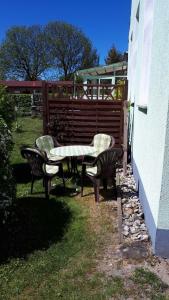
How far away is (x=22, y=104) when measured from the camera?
1013 inches

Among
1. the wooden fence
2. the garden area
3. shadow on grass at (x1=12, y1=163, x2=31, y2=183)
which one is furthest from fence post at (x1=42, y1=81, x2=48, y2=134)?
the garden area

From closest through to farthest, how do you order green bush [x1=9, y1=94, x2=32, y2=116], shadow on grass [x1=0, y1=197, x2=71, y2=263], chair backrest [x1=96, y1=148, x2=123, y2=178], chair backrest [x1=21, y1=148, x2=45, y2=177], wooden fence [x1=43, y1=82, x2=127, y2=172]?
shadow on grass [x1=0, y1=197, x2=71, y2=263], chair backrest [x1=96, y1=148, x2=123, y2=178], chair backrest [x1=21, y1=148, x2=45, y2=177], wooden fence [x1=43, y1=82, x2=127, y2=172], green bush [x1=9, y1=94, x2=32, y2=116]

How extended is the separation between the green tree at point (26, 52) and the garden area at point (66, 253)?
49.8 metres

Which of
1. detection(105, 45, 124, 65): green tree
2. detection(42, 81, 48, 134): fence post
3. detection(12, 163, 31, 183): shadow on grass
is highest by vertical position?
detection(105, 45, 124, 65): green tree

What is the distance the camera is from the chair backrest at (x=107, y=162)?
5.77 meters

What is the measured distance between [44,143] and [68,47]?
48.2 meters

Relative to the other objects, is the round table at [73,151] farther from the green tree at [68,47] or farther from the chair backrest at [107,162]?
the green tree at [68,47]

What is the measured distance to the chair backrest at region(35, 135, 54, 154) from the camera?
7.14m

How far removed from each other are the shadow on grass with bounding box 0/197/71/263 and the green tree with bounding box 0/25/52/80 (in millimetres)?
49420

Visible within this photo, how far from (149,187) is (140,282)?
4.45 feet

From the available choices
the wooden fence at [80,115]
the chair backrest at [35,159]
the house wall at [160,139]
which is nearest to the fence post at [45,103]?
the wooden fence at [80,115]

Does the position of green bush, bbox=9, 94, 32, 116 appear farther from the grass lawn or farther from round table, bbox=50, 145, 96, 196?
the grass lawn

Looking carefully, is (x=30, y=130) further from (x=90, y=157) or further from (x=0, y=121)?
(x=0, y=121)

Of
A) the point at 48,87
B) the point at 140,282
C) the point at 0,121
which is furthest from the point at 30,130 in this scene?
the point at 140,282
